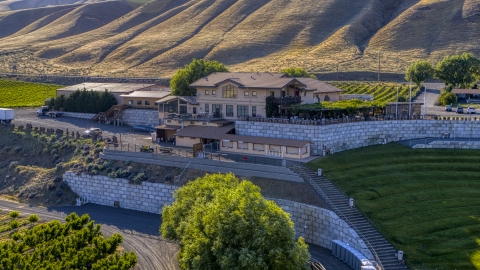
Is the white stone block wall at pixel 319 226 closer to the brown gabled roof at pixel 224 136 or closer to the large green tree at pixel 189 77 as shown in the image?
the brown gabled roof at pixel 224 136

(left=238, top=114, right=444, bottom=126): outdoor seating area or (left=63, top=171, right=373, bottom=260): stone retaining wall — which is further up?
(left=238, top=114, right=444, bottom=126): outdoor seating area

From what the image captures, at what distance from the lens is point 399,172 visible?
5762 centimetres

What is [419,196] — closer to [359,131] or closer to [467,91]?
[359,131]

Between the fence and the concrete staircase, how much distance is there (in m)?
2.44

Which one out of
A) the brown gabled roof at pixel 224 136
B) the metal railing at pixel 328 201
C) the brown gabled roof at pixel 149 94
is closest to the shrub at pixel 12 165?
the brown gabled roof at pixel 224 136

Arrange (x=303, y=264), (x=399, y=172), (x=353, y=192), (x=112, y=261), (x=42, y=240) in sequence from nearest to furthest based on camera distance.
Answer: (x=303, y=264) < (x=112, y=261) < (x=42, y=240) < (x=353, y=192) < (x=399, y=172)

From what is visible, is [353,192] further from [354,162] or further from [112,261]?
[112,261]

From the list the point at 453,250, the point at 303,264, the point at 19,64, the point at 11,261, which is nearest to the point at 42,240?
the point at 11,261

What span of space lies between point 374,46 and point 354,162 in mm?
100752

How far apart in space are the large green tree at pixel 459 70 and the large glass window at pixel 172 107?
4947 cm

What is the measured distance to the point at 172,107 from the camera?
7725 centimetres

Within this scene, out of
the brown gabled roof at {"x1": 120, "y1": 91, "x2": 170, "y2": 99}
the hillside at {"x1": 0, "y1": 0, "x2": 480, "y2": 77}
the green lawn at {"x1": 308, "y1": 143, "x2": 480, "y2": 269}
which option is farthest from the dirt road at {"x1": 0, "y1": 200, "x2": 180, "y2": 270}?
the hillside at {"x1": 0, "y1": 0, "x2": 480, "y2": 77}

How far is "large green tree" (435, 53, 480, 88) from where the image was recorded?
98.7 meters

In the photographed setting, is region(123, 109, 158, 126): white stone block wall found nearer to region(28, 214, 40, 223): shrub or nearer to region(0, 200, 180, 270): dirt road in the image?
region(0, 200, 180, 270): dirt road
